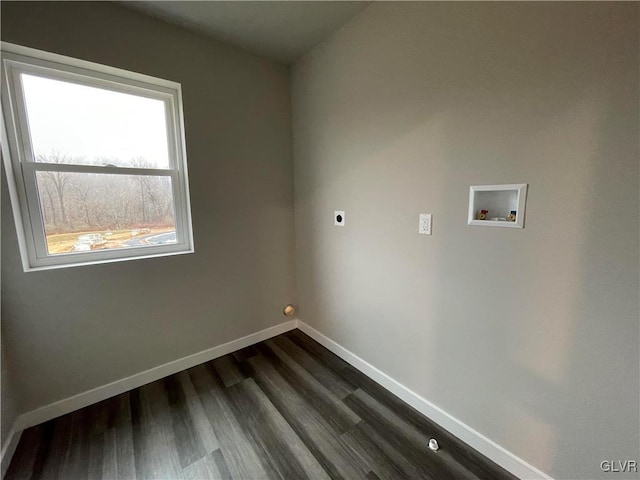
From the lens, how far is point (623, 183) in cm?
90

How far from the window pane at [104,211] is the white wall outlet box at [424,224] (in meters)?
1.83

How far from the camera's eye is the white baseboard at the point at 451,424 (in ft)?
4.06

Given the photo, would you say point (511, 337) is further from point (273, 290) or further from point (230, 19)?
point (230, 19)

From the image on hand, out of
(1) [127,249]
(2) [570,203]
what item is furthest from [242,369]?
(2) [570,203]

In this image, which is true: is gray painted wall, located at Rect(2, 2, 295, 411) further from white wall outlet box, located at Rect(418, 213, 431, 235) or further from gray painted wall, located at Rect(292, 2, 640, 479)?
white wall outlet box, located at Rect(418, 213, 431, 235)

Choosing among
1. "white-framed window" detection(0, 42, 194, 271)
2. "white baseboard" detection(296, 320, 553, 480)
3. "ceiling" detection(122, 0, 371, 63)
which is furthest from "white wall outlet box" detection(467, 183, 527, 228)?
"white-framed window" detection(0, 42, 194, 271)

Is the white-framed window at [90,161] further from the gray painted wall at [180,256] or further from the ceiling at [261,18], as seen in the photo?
the ceiling at [261,18]

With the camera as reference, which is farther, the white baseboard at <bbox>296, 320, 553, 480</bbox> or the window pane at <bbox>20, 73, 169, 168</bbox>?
the window pane at <bbox>20, 73, 169, 168</bbox>

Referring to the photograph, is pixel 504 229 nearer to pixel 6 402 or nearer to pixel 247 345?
pixel 247 345

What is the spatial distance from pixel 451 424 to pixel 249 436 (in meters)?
1.18

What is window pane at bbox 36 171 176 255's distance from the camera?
5.17ft

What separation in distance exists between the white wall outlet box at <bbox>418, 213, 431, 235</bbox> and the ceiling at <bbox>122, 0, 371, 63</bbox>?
141cm

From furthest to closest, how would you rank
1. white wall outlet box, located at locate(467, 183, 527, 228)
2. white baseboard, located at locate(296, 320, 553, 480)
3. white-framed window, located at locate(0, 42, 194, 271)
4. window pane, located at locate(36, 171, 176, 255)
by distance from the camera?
window pane, located at locate(36, 171, 176, 255) < white-framed window, located at locate(0, 42, 194, 271) < white baseboard, located at locate(296, 320, 553, 480) < white wall outlet box, located at locate(467, 183, 527, 228)

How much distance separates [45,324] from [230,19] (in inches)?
90.0
